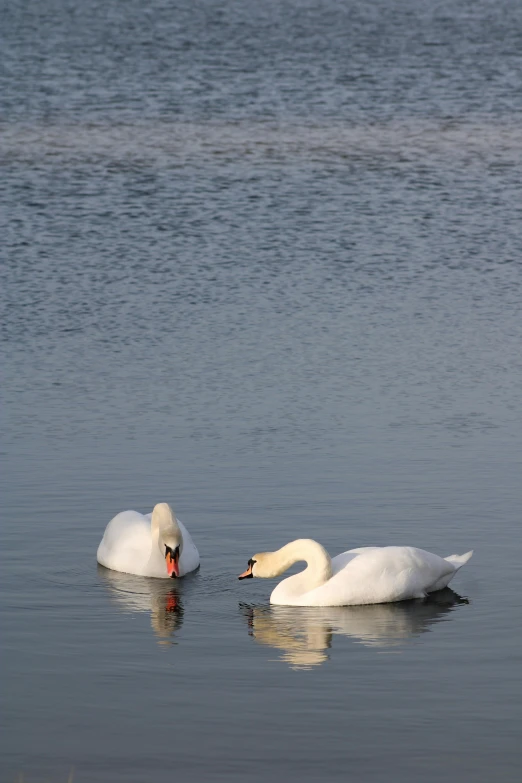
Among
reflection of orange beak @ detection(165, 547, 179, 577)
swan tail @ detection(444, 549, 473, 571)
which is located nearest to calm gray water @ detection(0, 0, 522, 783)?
reflection of orange beak @ detection(165, 547, 179, 577)

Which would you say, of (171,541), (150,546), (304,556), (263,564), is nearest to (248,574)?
(263,564)

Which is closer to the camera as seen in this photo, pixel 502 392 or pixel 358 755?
pixel 358 755

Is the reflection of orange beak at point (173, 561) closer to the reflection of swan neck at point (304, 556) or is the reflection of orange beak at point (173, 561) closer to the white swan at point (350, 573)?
the white swan at point (350, 573)

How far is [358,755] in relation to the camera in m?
12.3

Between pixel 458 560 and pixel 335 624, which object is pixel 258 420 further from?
pixel 335 624

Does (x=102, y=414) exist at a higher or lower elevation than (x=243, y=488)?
higher

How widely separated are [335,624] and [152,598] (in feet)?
6.31

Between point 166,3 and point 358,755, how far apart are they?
85601 millimetres

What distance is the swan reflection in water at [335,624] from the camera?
48.6 ft

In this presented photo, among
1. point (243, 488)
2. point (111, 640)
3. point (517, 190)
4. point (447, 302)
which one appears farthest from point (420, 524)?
point (517, 190)

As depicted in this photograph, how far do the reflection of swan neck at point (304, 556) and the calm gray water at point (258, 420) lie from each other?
1.30ft

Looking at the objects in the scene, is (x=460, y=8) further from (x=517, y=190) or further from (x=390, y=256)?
(x=390, y=256)

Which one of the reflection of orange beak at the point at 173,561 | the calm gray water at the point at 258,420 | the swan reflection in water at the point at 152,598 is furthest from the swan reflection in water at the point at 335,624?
the reflection of orange beak at the point at 173,561

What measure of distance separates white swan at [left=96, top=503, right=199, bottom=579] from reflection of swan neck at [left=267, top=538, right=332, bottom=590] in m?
1.19
